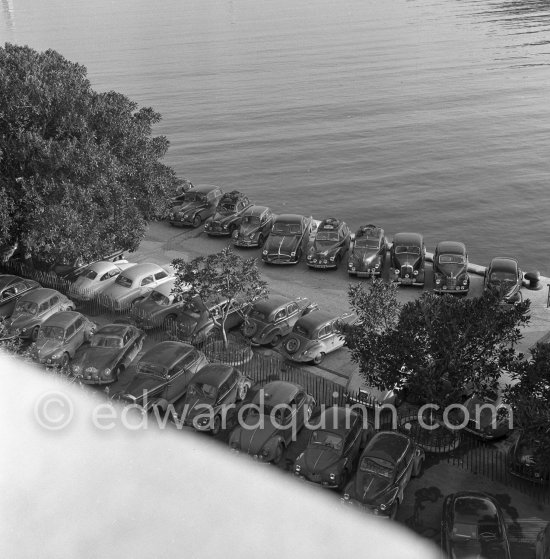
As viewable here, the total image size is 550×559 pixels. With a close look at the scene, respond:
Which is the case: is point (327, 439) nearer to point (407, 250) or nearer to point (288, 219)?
point (407, 250)

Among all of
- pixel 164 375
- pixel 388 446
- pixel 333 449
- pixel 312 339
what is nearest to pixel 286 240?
pixel 312 339

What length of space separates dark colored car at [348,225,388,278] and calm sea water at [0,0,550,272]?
11392mm

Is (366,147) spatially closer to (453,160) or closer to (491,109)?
(453,160)

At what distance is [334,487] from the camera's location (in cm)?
1634

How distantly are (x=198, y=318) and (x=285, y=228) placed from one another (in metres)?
9.13

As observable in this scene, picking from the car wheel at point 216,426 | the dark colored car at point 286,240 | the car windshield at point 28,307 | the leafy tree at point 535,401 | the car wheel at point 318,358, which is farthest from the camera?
the dark colored car at point 286,240

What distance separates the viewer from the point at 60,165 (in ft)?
85.3

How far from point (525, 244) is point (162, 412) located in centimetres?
2805

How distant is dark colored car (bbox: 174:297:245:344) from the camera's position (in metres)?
23.2

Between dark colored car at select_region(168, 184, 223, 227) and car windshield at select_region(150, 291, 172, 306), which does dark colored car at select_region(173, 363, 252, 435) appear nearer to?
car windshield at select_region(150, 291, 172, 306)

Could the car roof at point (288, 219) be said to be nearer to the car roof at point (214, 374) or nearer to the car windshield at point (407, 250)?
the car windshield at point (407, 250)

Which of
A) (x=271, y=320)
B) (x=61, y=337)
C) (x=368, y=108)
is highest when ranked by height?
(x=368, y=108)

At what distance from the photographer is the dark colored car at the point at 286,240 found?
98.5ft

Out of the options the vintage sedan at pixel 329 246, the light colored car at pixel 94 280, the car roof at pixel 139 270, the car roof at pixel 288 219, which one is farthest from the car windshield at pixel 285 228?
the light colored car at pixel 94 280
